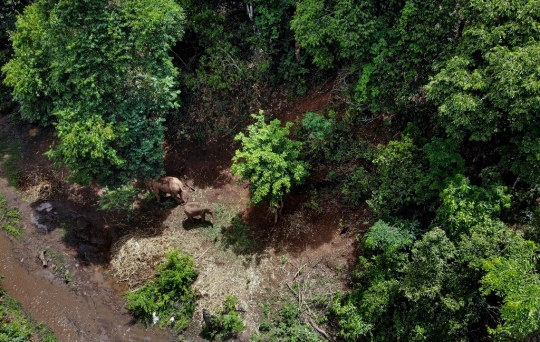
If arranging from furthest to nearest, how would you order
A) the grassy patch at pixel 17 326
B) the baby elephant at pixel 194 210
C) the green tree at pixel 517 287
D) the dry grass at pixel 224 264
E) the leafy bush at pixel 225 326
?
the baby elephant at pixel 194 210 < the dry grass at pixel 224 264 < the grassy patch at pixel 17 326 < the leafy bush at pixel 225 326 < the green tree at pixel 517 287

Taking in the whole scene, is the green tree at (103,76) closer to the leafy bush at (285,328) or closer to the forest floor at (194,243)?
the forest floor at (194,243)

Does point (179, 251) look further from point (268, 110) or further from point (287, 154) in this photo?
point (268, 110)

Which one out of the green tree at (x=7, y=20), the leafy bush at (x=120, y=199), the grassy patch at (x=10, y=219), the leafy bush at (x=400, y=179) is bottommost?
the leafy bush at (x=400, y=179)

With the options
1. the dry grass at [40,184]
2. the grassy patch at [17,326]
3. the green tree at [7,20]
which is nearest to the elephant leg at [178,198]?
the dry grass at [40,184]

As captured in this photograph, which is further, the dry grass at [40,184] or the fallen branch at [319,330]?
the dry grass at [40,184]

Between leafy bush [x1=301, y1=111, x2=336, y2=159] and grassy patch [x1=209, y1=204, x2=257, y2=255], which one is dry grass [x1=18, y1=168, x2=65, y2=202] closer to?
grassy patch [x1=209, y1=204, x2=257, y2=255]

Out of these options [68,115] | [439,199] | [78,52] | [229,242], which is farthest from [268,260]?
[78,52]

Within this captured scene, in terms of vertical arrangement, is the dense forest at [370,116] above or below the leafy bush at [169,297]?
above
